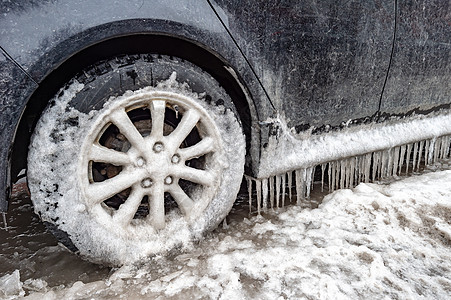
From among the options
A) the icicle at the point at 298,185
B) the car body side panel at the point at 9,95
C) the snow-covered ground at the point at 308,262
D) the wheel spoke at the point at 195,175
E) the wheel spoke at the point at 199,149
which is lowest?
the snow-covered ground at the point at 308,262

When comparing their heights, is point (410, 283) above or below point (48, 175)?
below

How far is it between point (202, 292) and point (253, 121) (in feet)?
2.90

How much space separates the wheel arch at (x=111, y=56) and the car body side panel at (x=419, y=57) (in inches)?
42.2

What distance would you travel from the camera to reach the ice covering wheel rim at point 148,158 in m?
1.58

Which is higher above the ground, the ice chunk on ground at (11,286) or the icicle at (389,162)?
the icicle at (389,162)

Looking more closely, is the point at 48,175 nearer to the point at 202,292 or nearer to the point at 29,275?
the point at 29,275

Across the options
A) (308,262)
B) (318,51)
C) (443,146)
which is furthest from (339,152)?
(443,146)

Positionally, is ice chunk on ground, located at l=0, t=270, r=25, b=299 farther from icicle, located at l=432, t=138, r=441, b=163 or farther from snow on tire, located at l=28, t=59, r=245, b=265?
icicle, located at l=432, t=138, r=441, b=163

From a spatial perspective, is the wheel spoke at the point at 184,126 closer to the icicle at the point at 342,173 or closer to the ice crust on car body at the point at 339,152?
the ice crust on car body at the point at 339,152

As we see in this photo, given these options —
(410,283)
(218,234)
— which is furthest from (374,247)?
(218,234)

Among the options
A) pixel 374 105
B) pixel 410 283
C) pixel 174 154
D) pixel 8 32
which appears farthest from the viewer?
pixel 374 105

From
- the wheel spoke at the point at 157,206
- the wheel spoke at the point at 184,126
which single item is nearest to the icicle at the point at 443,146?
the wheel spoke at the point at 184,126

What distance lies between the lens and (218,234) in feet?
6.67

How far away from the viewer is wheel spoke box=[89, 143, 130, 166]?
1576 mm
